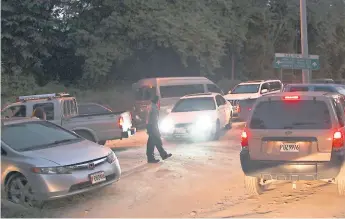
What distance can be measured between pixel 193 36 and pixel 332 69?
845 inches

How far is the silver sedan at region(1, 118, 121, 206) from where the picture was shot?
750cm

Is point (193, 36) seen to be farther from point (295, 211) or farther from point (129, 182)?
point (295, 211)

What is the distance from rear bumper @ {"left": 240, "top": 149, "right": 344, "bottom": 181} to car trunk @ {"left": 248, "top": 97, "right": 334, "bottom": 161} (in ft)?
0.25

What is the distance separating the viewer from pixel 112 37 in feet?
81.2

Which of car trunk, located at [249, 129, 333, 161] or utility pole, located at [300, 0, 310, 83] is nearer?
car trunk, located at [249, 129, 333, 161]

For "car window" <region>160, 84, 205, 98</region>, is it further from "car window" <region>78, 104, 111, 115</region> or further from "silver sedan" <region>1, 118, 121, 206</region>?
"silver sedan" <region>1, 118, 121, 206</region>

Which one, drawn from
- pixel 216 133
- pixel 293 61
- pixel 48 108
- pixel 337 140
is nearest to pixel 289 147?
pixel 337 140

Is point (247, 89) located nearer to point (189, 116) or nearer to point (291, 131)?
point (189, 116)

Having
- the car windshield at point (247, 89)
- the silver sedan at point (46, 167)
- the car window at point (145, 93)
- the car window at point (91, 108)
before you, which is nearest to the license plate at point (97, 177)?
the silver sedan at point (46, 167)

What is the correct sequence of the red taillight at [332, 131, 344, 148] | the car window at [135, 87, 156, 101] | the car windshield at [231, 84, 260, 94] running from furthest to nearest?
the car windshield at [231, 84, 260, 94], the car window at [135, 87, 156, 101], the red taillight at [332, 131, 344, 148]

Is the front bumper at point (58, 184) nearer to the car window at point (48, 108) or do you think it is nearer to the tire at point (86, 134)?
Result: the tire at point (86, 134)

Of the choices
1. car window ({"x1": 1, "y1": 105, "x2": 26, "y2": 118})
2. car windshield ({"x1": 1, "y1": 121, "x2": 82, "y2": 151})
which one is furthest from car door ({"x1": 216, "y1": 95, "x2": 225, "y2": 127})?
car windshield ({"x1": 1, "y1": 121, "x2": 82, "y2": 151})

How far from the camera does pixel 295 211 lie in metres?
6.82

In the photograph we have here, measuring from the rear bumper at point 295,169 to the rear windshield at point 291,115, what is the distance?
54cm
